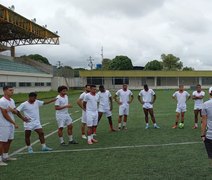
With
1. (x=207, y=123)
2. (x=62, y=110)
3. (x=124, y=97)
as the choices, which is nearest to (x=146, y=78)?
(x=124, y=97)

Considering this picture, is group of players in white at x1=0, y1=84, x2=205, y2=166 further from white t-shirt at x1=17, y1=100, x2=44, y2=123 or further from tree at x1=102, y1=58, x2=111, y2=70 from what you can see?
tree at x1=102, y1=58, x2=111, y2=70

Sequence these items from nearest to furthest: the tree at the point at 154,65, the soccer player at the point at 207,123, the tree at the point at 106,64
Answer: the soccer player at the point at 207,123, the tree at the point at 154,65, the tree at the point at 106,64

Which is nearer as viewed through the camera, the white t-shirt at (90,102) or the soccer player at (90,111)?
the soccer player at (90,111)

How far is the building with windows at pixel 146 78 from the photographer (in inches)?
3002

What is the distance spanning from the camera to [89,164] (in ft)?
25.5

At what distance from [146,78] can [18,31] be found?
118 feet

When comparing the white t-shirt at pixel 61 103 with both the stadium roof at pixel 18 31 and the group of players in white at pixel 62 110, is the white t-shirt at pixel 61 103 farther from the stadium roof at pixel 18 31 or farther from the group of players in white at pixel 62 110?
the stadium roof at pixel 18 31

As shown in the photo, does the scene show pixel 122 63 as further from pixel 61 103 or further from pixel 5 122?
pixel 5 122

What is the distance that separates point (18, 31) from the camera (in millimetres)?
51750

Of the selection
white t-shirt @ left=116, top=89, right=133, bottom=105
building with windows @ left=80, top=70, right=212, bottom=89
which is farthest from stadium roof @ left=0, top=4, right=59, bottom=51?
white t-shirt @ left=116, top=89, right=133, bottom=105

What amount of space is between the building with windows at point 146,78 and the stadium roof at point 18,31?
62.4ft

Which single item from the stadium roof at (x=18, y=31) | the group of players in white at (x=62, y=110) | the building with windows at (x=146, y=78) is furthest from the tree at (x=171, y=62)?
the group of players in white at (x=62, y=110)

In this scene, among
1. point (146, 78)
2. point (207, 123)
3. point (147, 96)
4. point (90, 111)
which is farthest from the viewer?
point (146, 78)

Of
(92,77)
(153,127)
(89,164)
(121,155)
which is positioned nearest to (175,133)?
(153,127)
